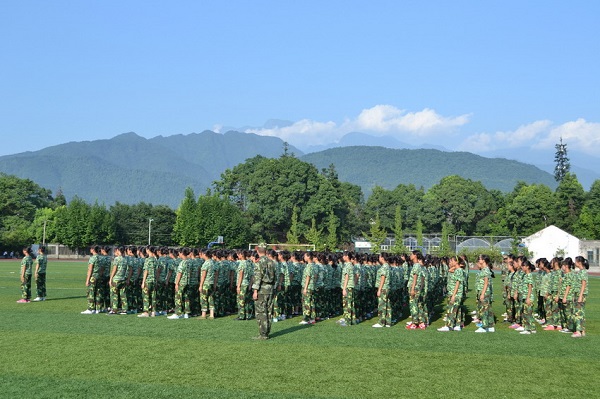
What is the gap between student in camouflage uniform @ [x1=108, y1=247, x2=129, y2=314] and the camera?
19.6 metres

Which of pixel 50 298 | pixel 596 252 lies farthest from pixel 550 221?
pixel 50 298

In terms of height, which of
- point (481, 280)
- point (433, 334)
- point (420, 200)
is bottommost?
point (433, 334)

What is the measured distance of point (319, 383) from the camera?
10.4 meters

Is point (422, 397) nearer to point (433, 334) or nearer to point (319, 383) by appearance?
point (319, 383)

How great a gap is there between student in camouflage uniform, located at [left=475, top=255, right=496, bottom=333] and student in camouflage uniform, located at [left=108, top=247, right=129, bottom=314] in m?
9.98

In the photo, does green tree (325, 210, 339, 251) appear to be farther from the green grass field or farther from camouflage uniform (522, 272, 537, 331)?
the green grass field

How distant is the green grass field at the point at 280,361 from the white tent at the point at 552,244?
59.9 meters

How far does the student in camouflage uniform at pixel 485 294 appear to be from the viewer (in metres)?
17.0

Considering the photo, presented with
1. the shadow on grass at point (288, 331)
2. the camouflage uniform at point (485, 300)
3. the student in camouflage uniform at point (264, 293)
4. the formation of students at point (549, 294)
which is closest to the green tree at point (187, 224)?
the formation of students at point (549, 294)

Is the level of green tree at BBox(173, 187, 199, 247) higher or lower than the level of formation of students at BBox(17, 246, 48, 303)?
higher

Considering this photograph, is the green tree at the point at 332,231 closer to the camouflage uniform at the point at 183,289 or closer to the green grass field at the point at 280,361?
the camouflage uniform at the point at 183,289

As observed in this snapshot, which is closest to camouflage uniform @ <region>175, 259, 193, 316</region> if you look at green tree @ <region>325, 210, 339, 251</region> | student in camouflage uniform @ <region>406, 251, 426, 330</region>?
student in camouflage uniform @ <region>406, 251, 426, 330</region>

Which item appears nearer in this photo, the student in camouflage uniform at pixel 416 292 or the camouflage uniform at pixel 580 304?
the camouflage uniform at pixel 580 304

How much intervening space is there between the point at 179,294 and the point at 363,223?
10366 centimetres
